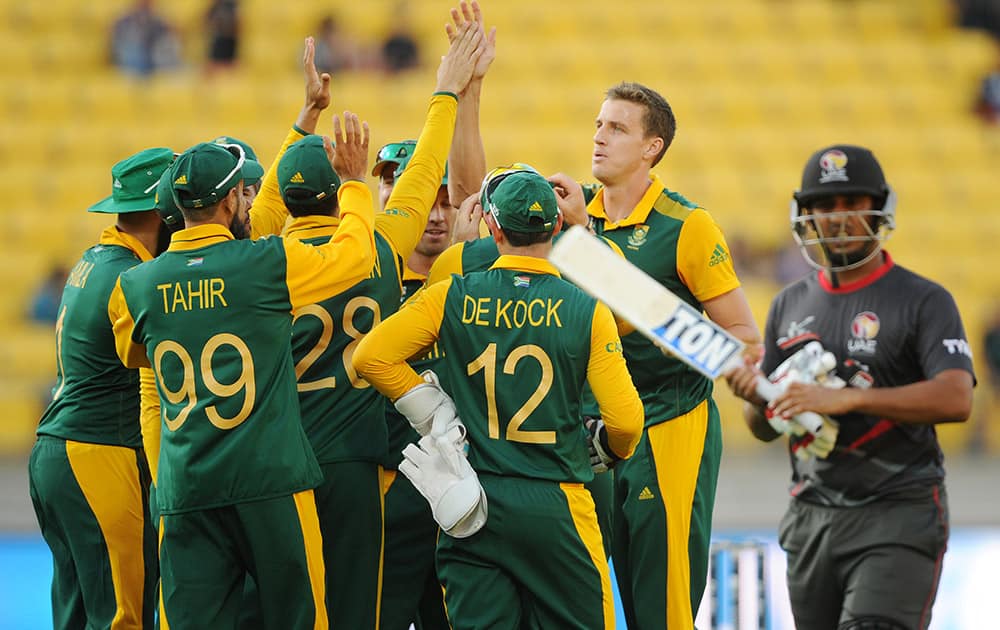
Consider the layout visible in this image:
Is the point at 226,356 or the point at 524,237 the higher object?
the point at 524,237

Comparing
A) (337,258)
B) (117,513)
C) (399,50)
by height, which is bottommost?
(117,513)

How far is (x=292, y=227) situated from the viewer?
17.8 feet

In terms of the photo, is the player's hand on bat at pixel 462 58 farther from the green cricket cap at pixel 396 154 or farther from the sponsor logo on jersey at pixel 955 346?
the sponsor logo on jersey at pixel 955 346

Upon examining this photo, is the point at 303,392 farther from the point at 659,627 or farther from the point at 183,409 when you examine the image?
the point at 659,627

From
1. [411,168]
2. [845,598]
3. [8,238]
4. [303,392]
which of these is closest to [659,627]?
[845,598]

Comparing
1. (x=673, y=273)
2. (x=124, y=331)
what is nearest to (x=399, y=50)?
(x=673, y=273)

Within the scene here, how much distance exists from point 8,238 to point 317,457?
12.4 metres

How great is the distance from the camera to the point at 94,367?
5.77 m

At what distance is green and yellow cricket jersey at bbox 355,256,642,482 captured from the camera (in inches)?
189

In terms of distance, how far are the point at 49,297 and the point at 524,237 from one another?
37.7 feet

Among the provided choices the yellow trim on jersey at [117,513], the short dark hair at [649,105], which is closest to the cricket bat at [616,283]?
the short dark hair at [649,105]

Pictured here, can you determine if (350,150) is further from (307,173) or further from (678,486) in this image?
(678,486)

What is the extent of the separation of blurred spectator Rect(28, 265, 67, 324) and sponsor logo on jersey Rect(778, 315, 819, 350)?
451 inches

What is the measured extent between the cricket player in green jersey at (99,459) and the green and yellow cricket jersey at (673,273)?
2130mm
